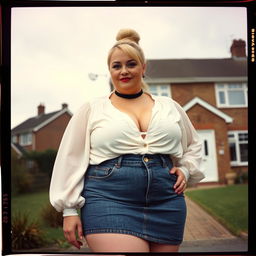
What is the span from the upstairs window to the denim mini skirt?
392 mm

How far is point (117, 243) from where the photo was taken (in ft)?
4.88

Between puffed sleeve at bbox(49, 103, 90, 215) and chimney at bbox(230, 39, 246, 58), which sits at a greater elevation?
chimney at bbox(230, 39, 246, 58)

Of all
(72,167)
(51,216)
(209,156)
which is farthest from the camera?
(209,156)

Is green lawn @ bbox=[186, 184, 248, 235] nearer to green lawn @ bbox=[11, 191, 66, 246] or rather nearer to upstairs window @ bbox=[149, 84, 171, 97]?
upstairs window @ bbox=[149, 84, 171, 97]

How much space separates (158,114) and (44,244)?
0.97m

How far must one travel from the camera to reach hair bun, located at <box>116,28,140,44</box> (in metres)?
1.74

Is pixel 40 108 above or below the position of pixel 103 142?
above

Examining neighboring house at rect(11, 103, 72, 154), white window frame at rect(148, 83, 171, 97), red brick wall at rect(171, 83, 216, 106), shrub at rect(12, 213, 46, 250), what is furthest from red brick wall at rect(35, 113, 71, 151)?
red brick wall at rect(171, 83, 216, 106)

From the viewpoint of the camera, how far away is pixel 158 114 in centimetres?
160

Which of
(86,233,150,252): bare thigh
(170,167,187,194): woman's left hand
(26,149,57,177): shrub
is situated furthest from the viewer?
(26,149,57,177): shrub

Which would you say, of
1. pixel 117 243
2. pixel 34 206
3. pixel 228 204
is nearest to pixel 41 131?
pixel 34 206

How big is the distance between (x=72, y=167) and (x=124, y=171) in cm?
28

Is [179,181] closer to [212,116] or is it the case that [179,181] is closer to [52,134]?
[212,116]

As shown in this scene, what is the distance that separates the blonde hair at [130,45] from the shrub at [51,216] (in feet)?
2.73
